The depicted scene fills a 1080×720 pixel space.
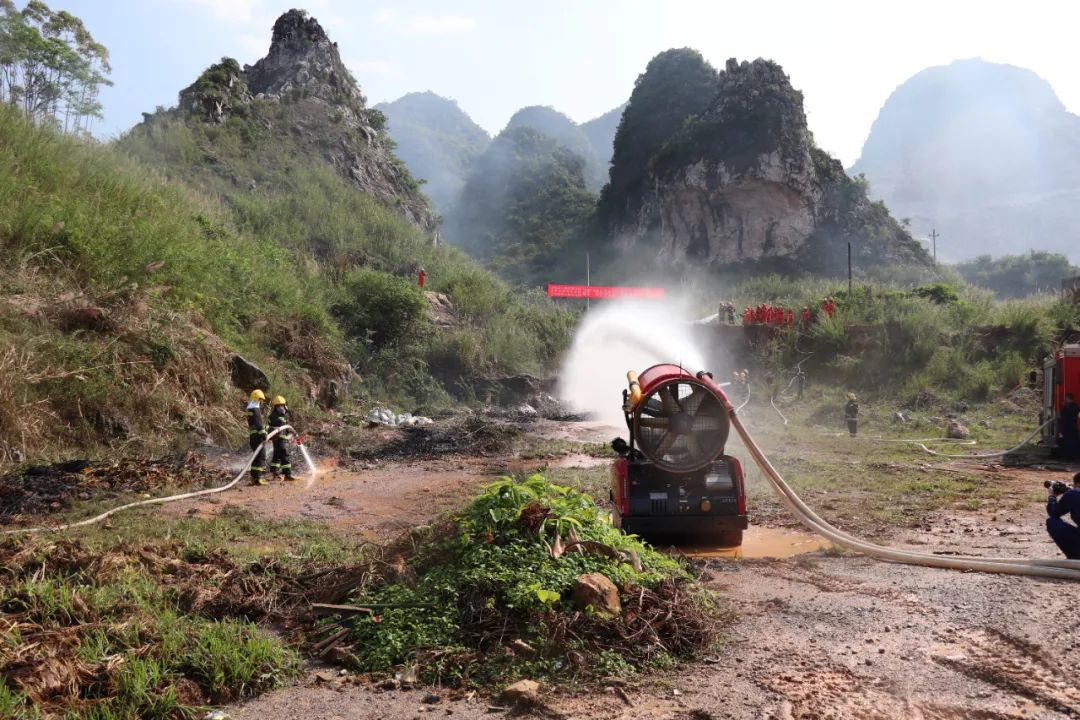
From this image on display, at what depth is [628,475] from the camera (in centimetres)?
720

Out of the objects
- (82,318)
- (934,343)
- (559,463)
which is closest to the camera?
(82,318)

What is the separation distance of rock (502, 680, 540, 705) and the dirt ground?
10 cm

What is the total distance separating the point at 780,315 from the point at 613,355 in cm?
726

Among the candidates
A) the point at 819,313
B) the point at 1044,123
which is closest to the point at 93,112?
the point at 819,313

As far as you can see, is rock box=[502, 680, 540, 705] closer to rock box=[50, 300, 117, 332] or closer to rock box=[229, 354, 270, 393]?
rock box=[50, 300, 117, 332]

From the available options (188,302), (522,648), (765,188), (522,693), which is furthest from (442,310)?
(765,188)

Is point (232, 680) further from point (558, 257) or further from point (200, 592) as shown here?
point (558, 257)

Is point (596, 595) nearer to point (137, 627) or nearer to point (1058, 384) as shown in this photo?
point (137, 627)

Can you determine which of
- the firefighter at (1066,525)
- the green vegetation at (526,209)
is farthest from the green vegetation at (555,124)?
the firefighter at (1066,525)

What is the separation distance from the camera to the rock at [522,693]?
3.95 meters

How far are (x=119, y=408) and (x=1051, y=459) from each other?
16.8m

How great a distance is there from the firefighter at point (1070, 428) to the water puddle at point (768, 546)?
8.35 metres

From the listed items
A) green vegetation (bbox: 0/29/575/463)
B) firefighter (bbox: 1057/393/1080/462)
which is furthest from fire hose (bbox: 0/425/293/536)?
firefighter (bbox: 1057/393/1080/462)

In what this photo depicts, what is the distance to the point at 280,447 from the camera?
12.1 metres
